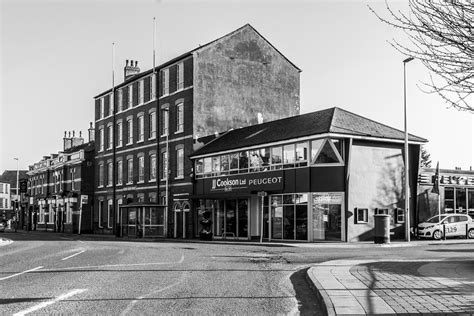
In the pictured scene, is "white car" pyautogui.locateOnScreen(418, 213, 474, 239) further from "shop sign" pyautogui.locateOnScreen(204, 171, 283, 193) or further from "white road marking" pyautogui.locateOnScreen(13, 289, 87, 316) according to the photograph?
"white road marking" pyautogui.locateOnScreen(13, 289, 87, 316)

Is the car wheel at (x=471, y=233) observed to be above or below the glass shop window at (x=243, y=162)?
below

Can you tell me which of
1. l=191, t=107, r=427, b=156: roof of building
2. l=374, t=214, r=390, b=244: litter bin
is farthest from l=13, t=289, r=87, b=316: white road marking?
l=191, t=107, r=427, b=156: roof of building

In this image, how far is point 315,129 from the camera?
31.8 m

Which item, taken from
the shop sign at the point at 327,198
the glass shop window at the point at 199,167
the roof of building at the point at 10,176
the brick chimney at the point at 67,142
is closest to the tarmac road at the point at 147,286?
the shop sign at the point at 327,198

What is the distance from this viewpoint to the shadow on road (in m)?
9.22

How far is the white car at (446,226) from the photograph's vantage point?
32.4m

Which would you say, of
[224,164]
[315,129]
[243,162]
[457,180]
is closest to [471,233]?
[457,180]

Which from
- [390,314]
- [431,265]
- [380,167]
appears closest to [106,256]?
[431,265]

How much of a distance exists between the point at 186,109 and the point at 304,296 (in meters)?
33.7

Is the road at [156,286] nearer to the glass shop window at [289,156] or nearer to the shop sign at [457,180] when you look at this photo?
the glass shop window at [289,156]

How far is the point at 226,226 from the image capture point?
126ft

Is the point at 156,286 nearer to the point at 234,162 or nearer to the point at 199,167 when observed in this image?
the point at 234,162

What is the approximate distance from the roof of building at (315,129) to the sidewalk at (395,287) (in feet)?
55.8

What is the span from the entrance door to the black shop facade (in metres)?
0.03
